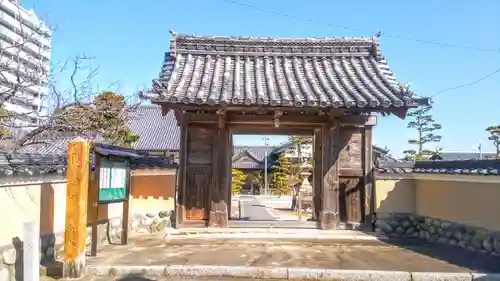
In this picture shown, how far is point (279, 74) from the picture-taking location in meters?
→ 10.7

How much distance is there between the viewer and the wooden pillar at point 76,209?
Answer: 603 centimetres

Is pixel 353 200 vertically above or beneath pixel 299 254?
above

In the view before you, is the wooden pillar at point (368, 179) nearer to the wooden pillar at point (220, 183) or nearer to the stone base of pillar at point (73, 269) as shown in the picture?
the wooden pillar at point (220, 183)

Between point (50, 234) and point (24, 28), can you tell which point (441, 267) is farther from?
point (24, 28)

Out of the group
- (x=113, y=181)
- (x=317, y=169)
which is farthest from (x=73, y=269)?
(x=317, y=169)

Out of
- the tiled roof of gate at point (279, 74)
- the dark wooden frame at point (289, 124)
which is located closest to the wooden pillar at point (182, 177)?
the dark wooden frame at point (289, 124)

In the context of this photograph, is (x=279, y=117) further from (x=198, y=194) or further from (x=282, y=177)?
(x=282, y=177)

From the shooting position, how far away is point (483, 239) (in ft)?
25.2

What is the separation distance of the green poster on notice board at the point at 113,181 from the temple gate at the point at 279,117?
1.57 m

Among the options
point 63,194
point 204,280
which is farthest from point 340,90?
point 63,194

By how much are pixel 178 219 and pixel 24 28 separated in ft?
16.9

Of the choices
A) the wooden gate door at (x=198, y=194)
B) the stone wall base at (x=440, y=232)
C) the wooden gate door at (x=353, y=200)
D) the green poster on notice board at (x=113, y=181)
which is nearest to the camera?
the green poster on notice board at (x=113, y=181)

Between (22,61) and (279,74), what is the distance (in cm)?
571

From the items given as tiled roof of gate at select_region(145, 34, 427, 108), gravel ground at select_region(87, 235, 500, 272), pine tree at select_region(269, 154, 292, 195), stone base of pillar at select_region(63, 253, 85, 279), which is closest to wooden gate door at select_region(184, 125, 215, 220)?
gravel ground at select_region(87, 235, 500, 272)
